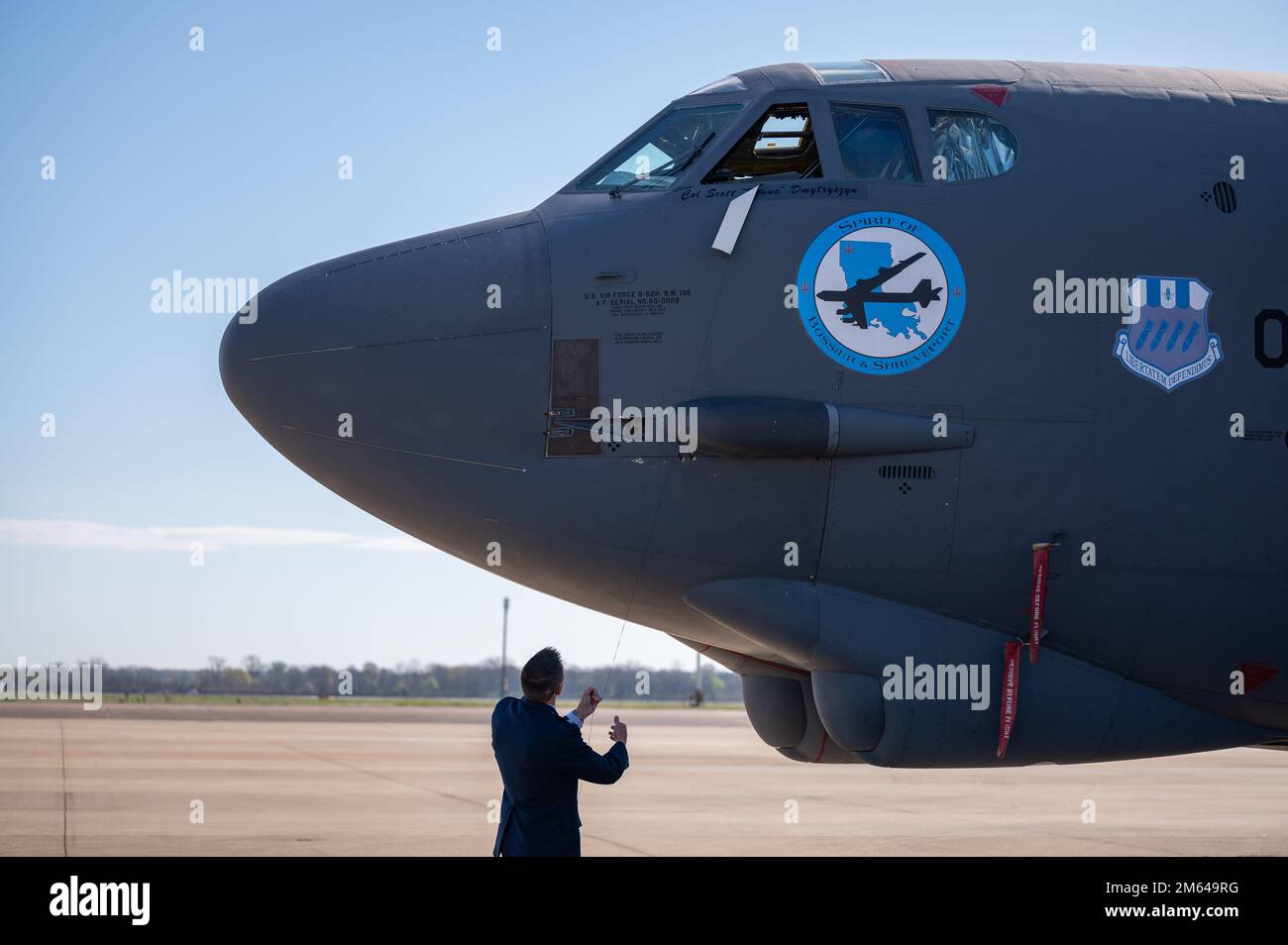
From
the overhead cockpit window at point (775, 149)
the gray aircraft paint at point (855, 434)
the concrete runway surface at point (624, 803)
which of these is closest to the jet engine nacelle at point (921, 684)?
the gray aircraft paint at point (855, 434)

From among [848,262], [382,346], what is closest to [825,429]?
[848,262]

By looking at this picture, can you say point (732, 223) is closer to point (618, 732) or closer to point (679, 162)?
point (679, 162)

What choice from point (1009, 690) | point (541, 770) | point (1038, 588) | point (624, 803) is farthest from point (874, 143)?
point (624, 803)

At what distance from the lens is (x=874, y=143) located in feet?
22.3

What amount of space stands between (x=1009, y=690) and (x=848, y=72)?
10.6 ft

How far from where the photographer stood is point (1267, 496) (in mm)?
6637

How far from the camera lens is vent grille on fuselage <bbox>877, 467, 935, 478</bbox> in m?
6.37

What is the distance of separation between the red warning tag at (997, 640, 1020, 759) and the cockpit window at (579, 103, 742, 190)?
2.87m

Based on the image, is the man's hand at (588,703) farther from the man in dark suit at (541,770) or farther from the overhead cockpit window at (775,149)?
the overhead cockpit window at (775,149)

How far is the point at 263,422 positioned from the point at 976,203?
362cm

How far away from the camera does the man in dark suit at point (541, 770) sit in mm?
5781
